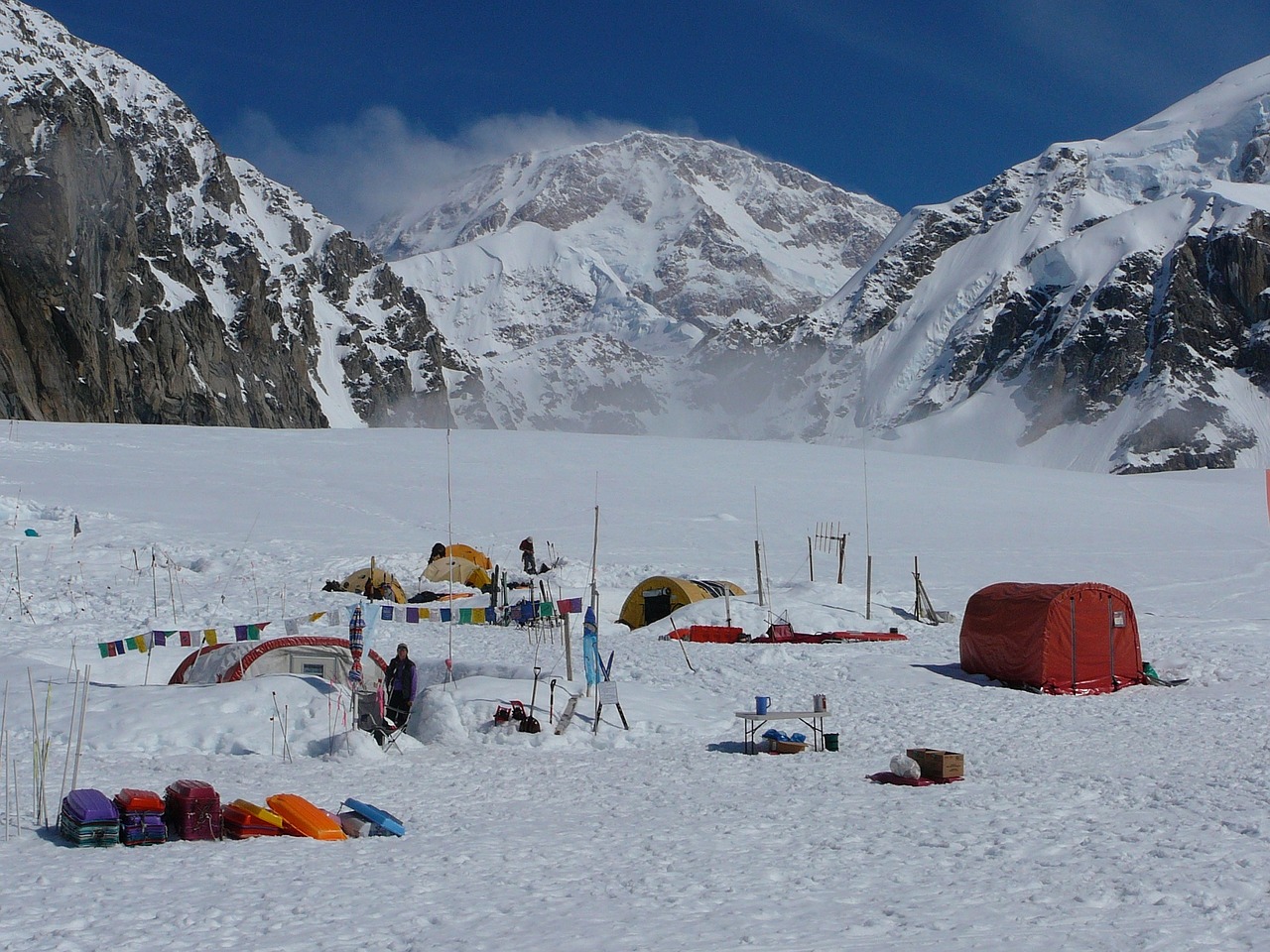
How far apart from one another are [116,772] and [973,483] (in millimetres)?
48755

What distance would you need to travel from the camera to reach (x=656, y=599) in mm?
25625

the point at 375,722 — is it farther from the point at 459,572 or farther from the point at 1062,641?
the point at 459,572

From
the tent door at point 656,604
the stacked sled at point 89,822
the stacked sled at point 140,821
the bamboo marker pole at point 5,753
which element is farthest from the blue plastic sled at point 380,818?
the tent door at point 656,604

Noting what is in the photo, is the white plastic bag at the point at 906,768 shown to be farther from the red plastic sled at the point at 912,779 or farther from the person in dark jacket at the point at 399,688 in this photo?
the person in dark jacket at the point at 399,688

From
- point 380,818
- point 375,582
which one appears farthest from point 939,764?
point 375,582

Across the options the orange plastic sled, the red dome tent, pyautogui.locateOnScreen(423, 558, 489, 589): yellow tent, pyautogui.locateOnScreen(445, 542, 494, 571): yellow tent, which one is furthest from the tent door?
the orange plastic sled

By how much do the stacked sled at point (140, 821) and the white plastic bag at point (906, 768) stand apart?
22.8 feet

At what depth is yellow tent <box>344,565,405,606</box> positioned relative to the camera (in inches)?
1045

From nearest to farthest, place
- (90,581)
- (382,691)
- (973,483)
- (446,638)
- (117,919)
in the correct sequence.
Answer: (117,919), (382,691), (446,638), (90,581), (973,483)

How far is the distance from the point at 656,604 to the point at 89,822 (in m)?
17.2

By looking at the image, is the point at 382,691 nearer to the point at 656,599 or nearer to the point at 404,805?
the point at 404,805

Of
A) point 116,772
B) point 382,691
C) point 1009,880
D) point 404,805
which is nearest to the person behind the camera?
point 1009,880

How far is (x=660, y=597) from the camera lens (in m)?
25.6

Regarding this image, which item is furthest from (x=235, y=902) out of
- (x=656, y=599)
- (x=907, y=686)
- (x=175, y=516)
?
(x=175, y=516)
